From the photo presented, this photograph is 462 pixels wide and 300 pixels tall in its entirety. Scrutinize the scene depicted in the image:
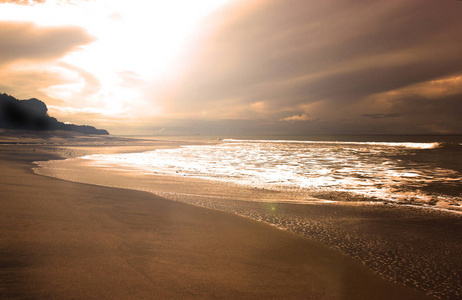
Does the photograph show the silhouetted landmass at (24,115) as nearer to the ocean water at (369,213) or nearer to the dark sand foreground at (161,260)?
the ocean water at (369,213)

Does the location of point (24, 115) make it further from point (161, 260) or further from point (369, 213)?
point (369, 213)

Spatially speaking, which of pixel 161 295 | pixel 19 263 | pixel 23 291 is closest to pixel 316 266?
pixel 161 295

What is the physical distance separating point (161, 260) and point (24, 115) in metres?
118

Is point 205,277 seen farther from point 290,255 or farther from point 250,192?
point 250,192

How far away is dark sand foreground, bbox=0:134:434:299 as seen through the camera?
3227 millimetres

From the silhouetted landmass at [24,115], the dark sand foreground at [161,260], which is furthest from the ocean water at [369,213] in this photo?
the silhouetted landmass at [24,115]

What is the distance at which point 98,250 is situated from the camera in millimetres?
4195

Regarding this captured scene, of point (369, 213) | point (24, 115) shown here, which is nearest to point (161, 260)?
point (369, 213)

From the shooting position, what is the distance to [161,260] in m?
4.04

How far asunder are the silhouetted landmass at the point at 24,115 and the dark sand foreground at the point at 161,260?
106 metres

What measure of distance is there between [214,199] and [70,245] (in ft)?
16.7

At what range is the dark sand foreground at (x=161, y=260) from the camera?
3.23 meters

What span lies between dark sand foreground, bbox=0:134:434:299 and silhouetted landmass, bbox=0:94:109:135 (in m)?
106

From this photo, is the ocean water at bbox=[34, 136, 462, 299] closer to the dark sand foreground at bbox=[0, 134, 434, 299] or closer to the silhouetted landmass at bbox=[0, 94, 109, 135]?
the dark sand foreground at bbox=[0, 134, 434, 299]
